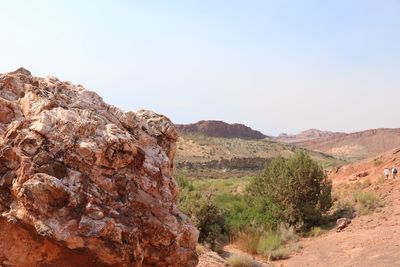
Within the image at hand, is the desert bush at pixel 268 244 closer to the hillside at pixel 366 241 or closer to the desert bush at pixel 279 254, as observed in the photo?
the desert bush at pixel 279 254

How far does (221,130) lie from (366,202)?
97.0 metres

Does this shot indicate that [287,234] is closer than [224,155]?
Yes

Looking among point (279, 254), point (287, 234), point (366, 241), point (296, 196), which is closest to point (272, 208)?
point (296, 196)

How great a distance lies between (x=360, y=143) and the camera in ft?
367

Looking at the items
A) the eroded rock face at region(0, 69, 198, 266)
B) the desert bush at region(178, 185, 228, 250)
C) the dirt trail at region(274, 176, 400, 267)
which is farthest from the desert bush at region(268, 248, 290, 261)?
the eroded rock face at region(0, 69, 198, 266)

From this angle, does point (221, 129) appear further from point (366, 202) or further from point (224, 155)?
point (366, 202)

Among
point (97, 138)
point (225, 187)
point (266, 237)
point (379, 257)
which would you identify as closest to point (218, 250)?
point (266, 237)

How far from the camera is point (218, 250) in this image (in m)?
13.2

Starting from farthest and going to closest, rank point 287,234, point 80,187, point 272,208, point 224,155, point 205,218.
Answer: point 224,155 → point 272,208 → point 287,234 → point 205,218 → point 80,187

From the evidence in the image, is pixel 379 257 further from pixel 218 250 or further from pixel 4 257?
pixel 4 257

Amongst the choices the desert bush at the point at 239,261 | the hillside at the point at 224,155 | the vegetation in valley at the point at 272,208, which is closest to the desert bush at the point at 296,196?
the vegetation in valley at the point at 272,208

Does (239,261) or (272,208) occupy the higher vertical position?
(272,208)

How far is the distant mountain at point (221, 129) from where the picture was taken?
360 ft

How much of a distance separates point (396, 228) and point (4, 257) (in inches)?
530
